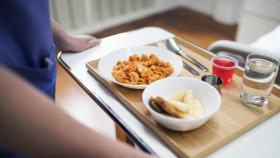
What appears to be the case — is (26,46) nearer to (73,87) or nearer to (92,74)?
(92,74)

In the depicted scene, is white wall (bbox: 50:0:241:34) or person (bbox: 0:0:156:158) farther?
white wall (bbox: 50:0:241:34)

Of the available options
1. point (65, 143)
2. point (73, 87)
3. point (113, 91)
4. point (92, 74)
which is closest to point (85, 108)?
point (73, 87)

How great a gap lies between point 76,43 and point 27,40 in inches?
17.6

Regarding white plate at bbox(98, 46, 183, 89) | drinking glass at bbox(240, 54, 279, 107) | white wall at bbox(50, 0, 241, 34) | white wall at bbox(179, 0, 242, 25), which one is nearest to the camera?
drinking glass at bbox(240, 54, 279, 107)

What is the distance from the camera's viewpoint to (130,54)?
986mm

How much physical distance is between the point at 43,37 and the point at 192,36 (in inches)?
90.7

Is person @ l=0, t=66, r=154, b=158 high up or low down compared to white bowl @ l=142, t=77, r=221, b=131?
up

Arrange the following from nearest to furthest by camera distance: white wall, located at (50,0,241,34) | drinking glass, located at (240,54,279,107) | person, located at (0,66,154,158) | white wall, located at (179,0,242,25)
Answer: person, located at (0,66,154,158), drinking glass, located at (240,54,279,107), white wall, located at (50,0,241,34), white wall, located at (179,0,242,25)

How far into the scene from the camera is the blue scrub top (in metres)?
0.55

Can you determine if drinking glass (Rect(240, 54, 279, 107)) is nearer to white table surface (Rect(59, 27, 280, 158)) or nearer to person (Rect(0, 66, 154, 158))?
white table surface (Rect(59, 27, 280, 158))

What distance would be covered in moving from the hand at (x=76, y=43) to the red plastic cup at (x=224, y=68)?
496 millimetres

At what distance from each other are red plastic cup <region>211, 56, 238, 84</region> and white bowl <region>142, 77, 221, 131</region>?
0.13 meters

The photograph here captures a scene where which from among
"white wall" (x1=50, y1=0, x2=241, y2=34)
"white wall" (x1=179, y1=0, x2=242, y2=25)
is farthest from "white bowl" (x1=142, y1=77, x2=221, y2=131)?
"white wall" (x1=179, y1=0, x2=242, y2=25)

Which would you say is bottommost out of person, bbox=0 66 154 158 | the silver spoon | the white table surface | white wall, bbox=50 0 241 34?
white wall, bbox=50 0 241 34
